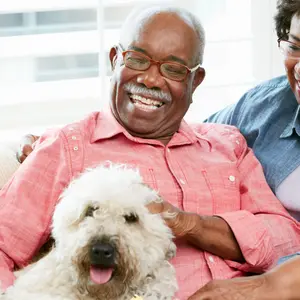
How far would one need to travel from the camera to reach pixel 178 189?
207cm

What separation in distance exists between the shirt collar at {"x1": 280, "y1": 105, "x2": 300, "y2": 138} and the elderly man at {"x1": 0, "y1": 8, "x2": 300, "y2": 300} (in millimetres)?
206

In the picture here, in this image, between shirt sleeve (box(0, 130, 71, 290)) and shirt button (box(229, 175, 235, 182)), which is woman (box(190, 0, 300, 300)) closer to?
shirt button (box(229, 175, 235, 182))

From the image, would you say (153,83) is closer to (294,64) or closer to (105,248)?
(294,64)

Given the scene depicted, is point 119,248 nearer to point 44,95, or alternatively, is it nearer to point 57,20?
point 44,95

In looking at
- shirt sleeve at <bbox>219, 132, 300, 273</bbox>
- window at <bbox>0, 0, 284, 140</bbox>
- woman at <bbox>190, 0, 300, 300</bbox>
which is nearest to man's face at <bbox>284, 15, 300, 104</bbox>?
woman at <bbox>190, 0, 300, 300</bbox>

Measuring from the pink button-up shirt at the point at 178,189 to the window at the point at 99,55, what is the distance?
3.08 ft

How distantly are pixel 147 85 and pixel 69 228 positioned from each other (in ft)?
1.77

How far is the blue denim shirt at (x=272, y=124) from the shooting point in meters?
2.33

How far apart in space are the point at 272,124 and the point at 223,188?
409mm

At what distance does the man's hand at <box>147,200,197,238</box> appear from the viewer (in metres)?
1.78

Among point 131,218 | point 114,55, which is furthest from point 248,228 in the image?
point 114,55

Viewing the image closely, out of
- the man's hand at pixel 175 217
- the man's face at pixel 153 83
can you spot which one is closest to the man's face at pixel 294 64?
the man's face at pixel 153 83

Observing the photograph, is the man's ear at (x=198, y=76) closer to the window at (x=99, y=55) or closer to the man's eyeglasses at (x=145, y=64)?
the man's eyeglasses at (x=145, y=64)

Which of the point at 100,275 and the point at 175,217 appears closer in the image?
the point at 100,275
